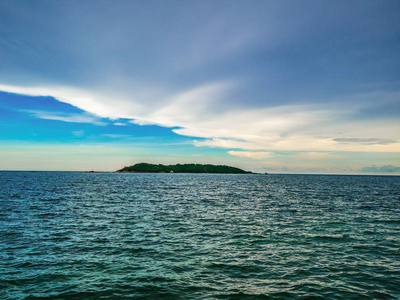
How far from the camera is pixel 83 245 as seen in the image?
2162 cm

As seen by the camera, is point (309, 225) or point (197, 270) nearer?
point (197, 270)

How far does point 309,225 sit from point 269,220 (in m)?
4.99

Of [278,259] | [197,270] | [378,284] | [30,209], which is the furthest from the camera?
[30,209]

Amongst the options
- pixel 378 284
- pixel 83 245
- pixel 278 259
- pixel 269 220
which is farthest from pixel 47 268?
pixel 269 220

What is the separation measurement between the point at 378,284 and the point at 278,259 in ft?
20.2

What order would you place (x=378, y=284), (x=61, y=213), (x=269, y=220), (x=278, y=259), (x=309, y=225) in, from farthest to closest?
1. (x=61, y=213)
2. (x=269, y=220)
3. (x=309, y=225)
4. (x=278, y=259)
5. (x=378, y=284)

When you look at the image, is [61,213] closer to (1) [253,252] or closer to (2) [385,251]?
(1) [253,252]

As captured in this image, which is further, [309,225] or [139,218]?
[139,218]

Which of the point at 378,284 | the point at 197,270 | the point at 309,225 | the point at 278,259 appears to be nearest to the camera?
the point at 378,284

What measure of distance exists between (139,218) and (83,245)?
1208 centimetres

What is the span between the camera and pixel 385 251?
2080 centimetres

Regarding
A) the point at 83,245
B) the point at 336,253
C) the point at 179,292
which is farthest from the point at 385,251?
the point at 83,245

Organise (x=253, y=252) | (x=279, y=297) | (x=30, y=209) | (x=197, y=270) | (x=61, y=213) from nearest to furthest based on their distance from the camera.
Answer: (x=279, y=297)
(x=197, y=270)
(x=253, y=252)
(x=61, y=213)
(x=30, y=209)

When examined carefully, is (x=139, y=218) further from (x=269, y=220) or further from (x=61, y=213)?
(x=269, y=220)
